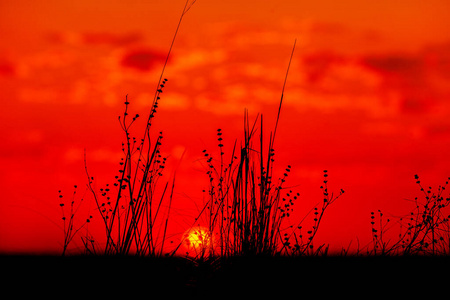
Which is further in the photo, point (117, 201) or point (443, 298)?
point (117, 201)

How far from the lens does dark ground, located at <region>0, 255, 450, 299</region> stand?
3688mm

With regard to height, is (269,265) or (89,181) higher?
(89,181)

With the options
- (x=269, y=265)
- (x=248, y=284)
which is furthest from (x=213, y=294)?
(x=269, y=265)

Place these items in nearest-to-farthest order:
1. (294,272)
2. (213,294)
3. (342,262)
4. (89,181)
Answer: (213,294)
(294,272)
(342,262)
(89,181)

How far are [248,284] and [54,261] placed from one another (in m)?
1.35

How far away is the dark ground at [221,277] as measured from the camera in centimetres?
369

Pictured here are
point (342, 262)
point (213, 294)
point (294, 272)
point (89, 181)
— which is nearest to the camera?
point (213, 294)

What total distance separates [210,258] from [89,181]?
101 centimetres

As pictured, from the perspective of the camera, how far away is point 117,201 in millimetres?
4324

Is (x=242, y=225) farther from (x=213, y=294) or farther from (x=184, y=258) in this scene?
(x=213, y=294)

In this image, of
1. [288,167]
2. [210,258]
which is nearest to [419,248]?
[288,167]

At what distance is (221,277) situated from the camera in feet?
12.9

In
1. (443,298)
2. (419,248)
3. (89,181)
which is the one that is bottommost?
(443,298)

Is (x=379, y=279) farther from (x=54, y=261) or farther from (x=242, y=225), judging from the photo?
(x=54, y=261)
